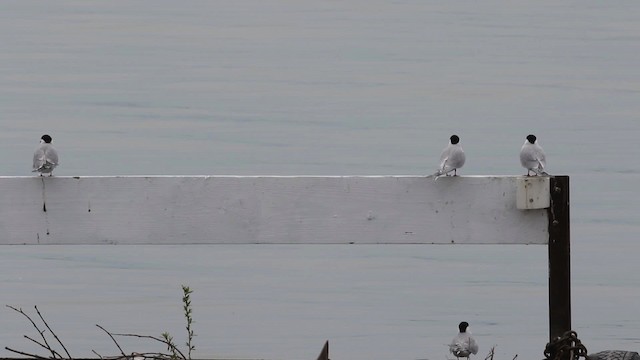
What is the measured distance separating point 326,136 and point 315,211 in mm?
16506

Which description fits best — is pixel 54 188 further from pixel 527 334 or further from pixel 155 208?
pixel 527 334

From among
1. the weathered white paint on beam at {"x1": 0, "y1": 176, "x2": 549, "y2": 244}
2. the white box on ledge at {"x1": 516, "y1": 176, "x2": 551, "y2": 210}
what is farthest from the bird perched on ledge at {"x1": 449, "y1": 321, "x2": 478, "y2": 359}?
the white box on ledge at {"x1": 516, "y1": 176, "x2": 551, "y2": 210}

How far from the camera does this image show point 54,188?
5832mm

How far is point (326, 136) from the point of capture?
22.2 m

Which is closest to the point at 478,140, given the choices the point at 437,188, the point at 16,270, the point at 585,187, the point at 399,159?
the point at 399,159

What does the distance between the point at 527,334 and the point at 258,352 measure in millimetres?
2124

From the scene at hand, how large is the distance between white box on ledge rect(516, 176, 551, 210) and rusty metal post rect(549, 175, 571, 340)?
0.05 metres

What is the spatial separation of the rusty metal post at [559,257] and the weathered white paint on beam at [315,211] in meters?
0.06

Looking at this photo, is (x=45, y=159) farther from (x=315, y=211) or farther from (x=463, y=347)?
(x=463, y=347)

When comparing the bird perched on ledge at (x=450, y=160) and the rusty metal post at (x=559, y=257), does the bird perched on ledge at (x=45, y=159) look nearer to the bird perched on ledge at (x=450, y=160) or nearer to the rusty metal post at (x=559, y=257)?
the bird perched on ledge at (x=450, y=160)

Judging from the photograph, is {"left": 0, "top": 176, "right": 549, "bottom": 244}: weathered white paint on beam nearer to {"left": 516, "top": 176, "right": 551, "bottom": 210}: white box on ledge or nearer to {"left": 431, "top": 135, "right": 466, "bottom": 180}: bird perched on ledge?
{"left": 516, "top": 176, "right": 551, "bottom": 210}: white box on ledge

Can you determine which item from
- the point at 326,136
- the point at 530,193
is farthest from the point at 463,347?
the point at 326,136

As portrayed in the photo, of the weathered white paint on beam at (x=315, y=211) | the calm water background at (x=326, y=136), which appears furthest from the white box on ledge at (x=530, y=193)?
the calm water background at (x=326, y=136)

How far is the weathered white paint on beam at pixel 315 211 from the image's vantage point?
5762 millimetres
